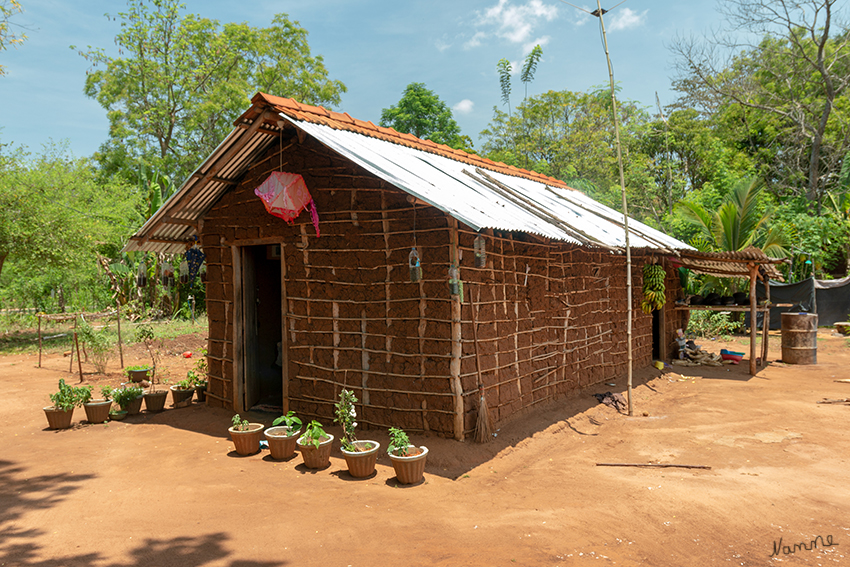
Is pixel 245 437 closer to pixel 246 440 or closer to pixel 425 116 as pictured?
pixel 246 440

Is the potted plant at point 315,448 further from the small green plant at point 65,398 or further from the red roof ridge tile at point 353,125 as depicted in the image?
the small green plant at point 65,398

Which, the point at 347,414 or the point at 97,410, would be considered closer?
the point at 347,414

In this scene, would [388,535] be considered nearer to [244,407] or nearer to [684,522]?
[684,522]

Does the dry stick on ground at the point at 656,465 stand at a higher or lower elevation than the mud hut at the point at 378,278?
lower

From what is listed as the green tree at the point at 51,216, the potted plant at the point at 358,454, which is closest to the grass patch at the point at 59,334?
the green tree at the point at 51,216

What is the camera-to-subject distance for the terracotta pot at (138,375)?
378 inches

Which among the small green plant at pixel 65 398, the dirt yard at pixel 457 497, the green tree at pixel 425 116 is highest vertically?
the green tree at pixel 425 116

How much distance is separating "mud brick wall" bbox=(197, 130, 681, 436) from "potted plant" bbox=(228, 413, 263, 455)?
86cm

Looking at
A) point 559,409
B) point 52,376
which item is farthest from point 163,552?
point 52,376

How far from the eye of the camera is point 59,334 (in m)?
15.5

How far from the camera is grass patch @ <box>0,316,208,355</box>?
13922 mm

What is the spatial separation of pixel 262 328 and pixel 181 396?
164 centimetres

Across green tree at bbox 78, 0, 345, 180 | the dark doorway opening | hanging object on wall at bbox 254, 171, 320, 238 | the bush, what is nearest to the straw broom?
hanging object on wall at bbox 254, 171, 320, 238

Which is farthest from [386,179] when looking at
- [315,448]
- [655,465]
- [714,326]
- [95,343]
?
[714,326]
